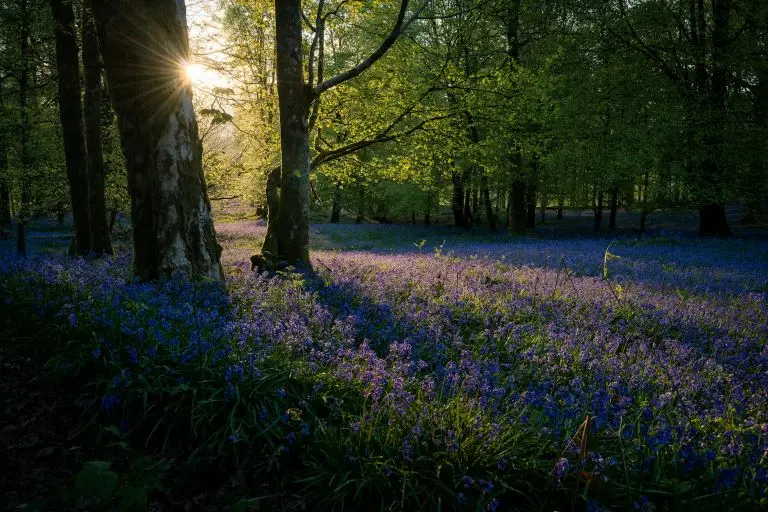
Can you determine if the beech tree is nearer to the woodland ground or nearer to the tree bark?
the tree bark

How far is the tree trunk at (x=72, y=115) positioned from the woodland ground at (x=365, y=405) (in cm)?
555

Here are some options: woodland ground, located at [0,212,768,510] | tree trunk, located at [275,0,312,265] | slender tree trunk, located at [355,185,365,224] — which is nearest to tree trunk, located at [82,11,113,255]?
woodland ground, located at [0,212,768,510]

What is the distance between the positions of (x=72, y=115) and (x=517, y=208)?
2170cm

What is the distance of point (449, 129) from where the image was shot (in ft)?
36.7

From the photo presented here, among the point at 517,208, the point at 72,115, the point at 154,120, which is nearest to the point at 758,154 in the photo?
the point at 517,208

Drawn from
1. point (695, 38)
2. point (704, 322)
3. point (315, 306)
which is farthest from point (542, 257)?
point (695, 38)

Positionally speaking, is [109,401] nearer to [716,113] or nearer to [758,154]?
[716,113]

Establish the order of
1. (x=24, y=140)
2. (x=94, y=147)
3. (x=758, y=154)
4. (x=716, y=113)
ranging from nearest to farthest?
1. (x=94, y=147)
2. (x=716, y=113)
3. (x=758, y=154)
4. (x=24, y=140)

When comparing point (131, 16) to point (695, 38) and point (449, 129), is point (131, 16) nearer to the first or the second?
point (449, 129)

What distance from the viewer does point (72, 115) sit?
1086 centimetres

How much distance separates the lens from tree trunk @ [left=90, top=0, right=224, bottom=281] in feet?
19.1

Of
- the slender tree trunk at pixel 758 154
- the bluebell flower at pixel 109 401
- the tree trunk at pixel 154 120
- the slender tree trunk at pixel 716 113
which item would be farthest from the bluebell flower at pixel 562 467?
the slender tree trunk at pixel 716 113

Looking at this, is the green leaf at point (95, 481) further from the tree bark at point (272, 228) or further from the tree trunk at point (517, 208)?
the tree trunk at point (517, 208)

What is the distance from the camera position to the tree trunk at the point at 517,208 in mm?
24875
